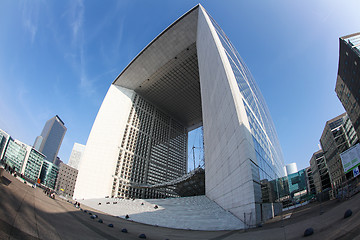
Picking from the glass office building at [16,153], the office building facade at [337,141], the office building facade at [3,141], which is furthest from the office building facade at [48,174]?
the office building facade at [337,141]

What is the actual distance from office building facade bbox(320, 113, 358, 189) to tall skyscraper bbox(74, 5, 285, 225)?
19.2 meters

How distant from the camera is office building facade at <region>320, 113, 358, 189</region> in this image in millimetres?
52656

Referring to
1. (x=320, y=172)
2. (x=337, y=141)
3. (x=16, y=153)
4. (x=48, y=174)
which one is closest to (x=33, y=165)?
(x=16, y=153)

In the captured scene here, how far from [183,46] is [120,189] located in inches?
1545

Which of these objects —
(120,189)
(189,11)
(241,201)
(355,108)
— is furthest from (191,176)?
(355,108)

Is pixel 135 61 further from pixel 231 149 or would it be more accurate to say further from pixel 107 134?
pixel 231 149

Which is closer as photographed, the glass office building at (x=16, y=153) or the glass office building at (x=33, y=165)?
the glass office building at (x=16, y=153)

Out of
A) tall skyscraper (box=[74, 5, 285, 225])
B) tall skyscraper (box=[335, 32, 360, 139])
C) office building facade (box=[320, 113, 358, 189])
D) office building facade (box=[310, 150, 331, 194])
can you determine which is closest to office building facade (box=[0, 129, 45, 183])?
tall skyscraper (box=[74, 5, 285, 225])

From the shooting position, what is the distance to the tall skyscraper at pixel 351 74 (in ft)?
125

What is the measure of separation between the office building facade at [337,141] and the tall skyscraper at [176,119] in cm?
1917

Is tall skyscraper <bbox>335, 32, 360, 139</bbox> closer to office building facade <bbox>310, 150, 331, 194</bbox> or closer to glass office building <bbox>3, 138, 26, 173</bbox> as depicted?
office building facade <bbox>310, 150, 331, 194</bbox>

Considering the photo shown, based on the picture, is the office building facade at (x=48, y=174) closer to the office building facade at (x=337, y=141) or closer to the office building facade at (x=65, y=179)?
the office building facade at (x=65, y=179)

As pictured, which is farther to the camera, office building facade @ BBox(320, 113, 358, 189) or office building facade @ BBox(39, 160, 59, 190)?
office building facade @ BBox(39, 160, 59, 190)

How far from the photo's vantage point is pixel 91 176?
42.2 metres
